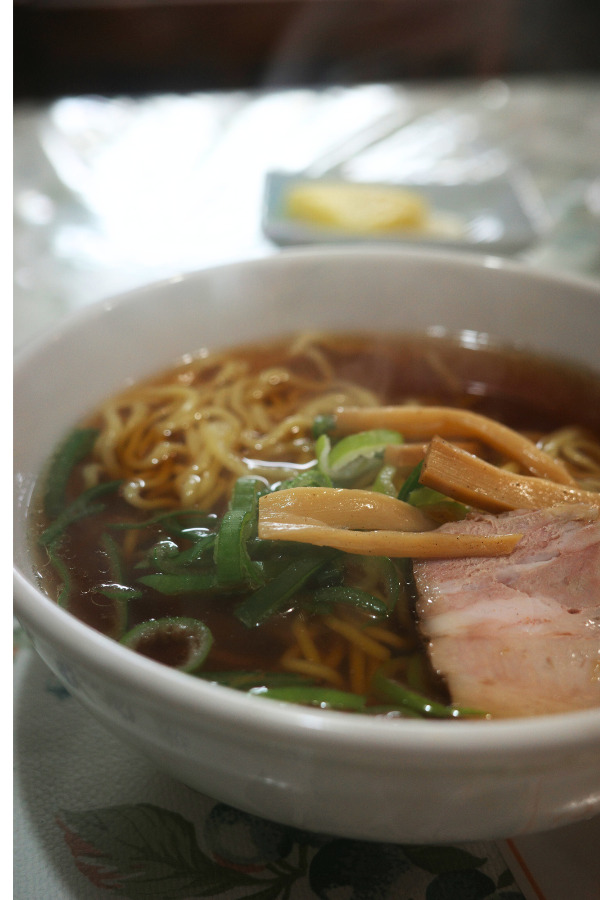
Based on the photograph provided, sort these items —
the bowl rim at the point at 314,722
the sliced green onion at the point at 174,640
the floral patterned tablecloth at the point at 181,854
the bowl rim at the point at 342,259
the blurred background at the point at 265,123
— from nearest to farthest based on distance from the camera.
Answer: the bowl rim at the point at 314,722, the floral patterned tablecloth at the point at 181,854, the sliced green onion at the point at 174,640, the bowl rim at the point at 342,259, the blurred background at the point at 265,123

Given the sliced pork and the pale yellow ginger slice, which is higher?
the pale yellow ginger slice

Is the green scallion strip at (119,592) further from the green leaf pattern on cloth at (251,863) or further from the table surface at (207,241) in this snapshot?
the green leaf pattern on cloth at (251,863)

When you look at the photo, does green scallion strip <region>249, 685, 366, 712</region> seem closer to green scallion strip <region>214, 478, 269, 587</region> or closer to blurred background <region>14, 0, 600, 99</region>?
green scallion strip <region>214, 478, 269, 587</region>

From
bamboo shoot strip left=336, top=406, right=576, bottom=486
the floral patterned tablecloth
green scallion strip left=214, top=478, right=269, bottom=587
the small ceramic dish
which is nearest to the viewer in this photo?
the floral patterned tablecloth

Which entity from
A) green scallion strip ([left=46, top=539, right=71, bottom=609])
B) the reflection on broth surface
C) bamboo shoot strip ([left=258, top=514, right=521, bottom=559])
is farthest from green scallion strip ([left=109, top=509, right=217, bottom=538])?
bamboo shoot strip ([left=258, top=514, right=521, bottom=559])

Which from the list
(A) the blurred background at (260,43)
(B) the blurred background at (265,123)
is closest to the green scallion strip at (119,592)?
(B) the blurred background at (265,123)

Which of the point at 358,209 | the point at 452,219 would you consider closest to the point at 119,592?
the point at 358,209
